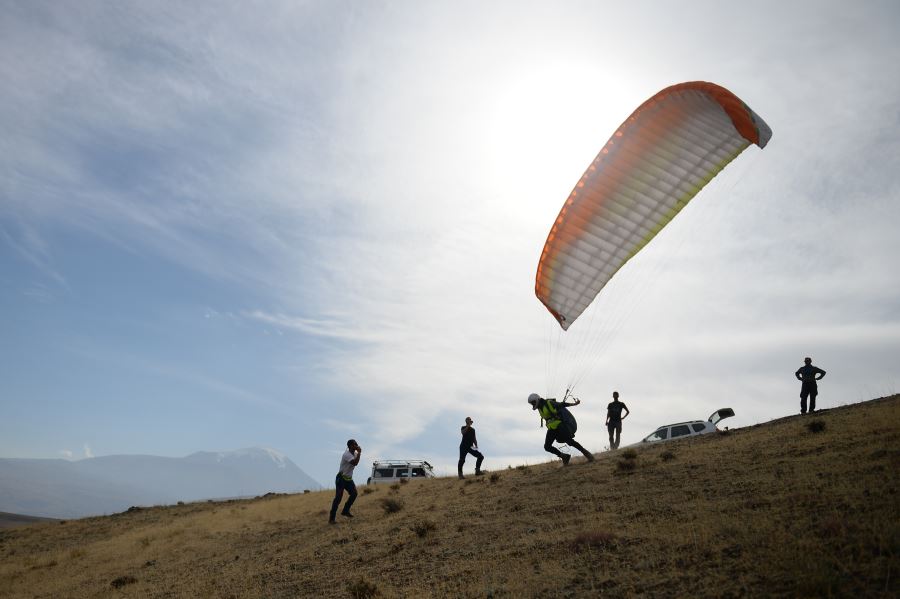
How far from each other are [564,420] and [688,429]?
665cm

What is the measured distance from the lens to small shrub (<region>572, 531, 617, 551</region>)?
922 centimetres

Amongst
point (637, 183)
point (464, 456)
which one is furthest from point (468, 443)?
point (637, 183)

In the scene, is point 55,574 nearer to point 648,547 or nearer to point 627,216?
point 648,547

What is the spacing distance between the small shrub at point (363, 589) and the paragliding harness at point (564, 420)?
7869mm

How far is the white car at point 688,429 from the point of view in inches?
791

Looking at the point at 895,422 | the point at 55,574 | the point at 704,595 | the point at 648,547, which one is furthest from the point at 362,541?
the point at 895,422

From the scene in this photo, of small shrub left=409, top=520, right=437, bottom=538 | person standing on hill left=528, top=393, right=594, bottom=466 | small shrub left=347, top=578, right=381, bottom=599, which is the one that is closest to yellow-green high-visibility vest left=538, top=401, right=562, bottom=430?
person standing on hill left=528, top=393, right=594, bottom=466

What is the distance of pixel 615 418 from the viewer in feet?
69.8

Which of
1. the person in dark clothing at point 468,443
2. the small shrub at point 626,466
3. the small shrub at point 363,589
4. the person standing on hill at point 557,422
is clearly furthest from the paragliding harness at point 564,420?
the small shrub at point 363,589

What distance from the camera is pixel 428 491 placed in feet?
64.0

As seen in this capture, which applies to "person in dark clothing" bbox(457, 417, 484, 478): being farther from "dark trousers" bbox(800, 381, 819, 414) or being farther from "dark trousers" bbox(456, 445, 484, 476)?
"dark trousers" bbox(800, 381, 819, 414)

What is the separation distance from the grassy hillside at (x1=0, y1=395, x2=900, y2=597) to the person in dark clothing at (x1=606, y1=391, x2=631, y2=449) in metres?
3.38

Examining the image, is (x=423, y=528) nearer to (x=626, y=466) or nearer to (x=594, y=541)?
(x=594, y=541)

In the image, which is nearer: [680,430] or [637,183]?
[637,183]
